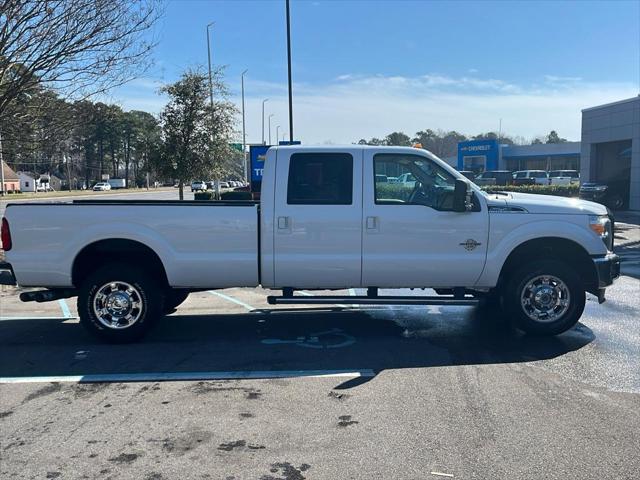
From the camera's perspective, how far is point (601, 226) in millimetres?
6352

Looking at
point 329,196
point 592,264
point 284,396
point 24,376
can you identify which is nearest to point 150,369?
point 24,376

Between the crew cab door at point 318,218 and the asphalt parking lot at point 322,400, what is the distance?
838 mm

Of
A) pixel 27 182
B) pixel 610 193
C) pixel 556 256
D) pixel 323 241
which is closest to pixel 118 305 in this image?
pixel 323 241

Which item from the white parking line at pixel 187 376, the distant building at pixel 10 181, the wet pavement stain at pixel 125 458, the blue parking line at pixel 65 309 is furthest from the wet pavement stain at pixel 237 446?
the distant building at pixel 10 181

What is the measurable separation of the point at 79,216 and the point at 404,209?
11.6 ft

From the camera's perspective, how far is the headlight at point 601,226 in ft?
20.8

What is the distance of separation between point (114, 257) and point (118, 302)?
1.76 feet

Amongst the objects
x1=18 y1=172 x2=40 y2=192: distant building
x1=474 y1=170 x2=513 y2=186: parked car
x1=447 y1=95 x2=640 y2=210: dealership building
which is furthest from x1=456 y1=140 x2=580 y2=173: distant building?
x1=18 y1=172 x2=40 y2=192: distant building

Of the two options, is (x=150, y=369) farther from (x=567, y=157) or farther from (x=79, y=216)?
(x=567, y=157)

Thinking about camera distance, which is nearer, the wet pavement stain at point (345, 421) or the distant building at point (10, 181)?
the wet pavement stain at point (345, 421)

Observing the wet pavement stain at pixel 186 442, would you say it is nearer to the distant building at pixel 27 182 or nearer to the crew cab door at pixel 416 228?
the crew cab door at pixel 416 228

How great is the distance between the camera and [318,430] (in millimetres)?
4148

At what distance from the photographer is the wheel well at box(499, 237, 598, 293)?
640 cm

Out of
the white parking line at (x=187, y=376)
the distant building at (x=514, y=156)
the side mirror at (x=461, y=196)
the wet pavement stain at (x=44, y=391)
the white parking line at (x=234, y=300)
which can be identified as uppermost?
the distant building at (x=514, y=156)
